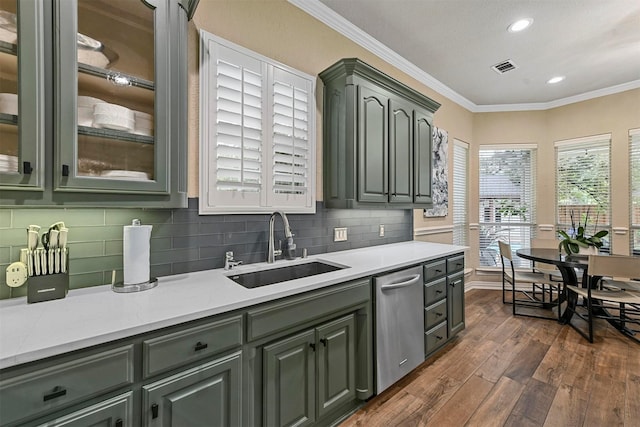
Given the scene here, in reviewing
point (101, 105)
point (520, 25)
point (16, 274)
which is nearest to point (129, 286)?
point (16, 274)

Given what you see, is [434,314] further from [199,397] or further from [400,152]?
[199,397]

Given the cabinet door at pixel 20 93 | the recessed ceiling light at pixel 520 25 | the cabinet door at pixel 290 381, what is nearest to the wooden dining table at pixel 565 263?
the recessed ceiling light at pixel 520 25

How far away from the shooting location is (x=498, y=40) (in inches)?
110

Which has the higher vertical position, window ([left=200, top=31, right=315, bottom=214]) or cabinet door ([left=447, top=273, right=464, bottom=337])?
window ([left=200, top=31, right=315, bottom=214])

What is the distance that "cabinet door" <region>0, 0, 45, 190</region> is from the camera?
1.01 meters

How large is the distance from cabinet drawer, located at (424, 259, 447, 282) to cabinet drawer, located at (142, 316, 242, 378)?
1.63 metres

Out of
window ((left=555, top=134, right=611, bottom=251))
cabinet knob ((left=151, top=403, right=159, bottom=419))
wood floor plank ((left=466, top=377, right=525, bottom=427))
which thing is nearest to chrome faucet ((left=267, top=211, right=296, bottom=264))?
cabinet knob ((left=151, top=403, right=159, bottom=419))

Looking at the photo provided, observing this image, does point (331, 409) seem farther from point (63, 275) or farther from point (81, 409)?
point (63, 275)

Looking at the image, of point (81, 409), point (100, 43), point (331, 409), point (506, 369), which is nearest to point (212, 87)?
point (100, 43)

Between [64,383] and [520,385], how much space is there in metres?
2.72

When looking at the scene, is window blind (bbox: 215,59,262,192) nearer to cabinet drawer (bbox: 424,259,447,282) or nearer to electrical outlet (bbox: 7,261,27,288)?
electrical outlet (bbox: 7,261,27,288)

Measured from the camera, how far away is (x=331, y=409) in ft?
5.36

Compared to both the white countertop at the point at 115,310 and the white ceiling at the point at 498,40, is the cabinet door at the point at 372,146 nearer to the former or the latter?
the white ceiling at the point at 498,40

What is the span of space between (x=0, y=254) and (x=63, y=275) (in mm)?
270
